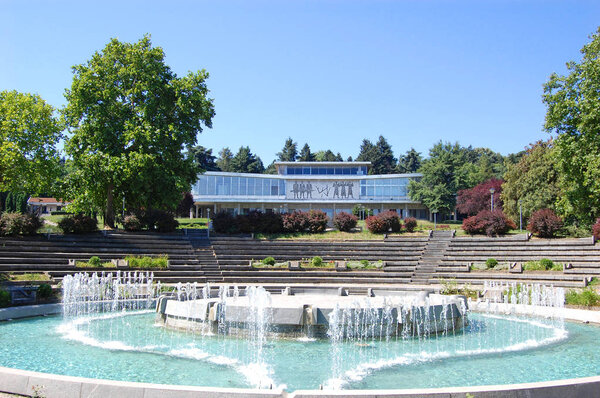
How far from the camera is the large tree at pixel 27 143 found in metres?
28.6

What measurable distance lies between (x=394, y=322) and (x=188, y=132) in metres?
23.1

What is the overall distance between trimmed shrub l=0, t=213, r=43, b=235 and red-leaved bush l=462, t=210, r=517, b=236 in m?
27.7

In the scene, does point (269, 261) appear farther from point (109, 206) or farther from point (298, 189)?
point (298, 189)

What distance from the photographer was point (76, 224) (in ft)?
97.0

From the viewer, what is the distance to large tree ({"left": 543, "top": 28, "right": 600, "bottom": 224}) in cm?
2503

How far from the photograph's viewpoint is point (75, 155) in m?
30.9

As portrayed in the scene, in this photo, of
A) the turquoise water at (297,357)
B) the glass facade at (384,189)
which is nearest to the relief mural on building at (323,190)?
the glass facade at (384,189)

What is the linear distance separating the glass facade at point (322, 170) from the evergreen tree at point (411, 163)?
36.8 meters

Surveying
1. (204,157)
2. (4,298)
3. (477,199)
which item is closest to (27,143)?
(4,298)

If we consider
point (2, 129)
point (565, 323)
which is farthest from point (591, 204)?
point (2, 129)

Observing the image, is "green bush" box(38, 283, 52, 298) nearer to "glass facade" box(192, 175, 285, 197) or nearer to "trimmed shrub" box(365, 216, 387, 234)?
"trimmed shrub" box(365, 216, 387, 234)

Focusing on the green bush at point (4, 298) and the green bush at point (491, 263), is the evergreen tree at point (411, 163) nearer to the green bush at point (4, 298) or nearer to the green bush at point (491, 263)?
the green bush at point (491, 263)

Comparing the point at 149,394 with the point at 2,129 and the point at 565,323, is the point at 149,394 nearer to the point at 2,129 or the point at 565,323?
the point at 565,323

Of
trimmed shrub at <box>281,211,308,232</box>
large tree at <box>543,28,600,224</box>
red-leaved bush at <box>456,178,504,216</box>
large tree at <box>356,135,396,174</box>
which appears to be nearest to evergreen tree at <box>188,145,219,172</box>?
large tree at <box>356,135,396,174</box>
